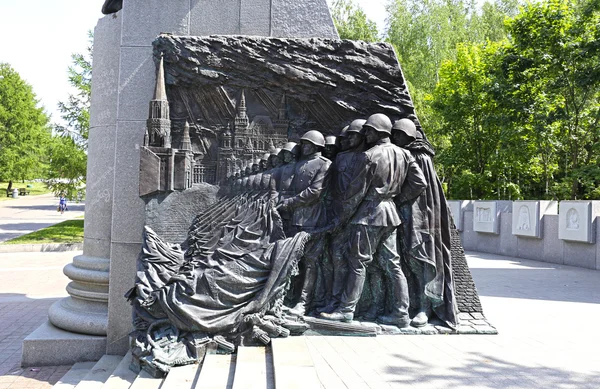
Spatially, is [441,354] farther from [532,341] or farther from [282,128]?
[282,128]

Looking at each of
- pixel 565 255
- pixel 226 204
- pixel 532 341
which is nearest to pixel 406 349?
pixel 532 341

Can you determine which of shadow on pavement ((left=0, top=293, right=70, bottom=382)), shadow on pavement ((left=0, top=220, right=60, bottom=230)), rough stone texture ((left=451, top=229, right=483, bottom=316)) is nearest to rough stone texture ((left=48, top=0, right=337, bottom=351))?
shadow on pavement ((left=0, top=293, right=70, bottom=382))

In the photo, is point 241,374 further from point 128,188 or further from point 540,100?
point 540,100

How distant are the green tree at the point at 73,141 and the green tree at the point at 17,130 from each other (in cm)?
2731

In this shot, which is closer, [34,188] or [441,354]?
[441,354]

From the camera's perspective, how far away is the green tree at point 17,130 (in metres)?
46.6

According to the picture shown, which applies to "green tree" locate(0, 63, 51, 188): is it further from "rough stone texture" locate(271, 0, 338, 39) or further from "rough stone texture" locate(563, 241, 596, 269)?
"rough stone texture" locate(271, 0, 338, 39)

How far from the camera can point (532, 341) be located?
6.31 meters

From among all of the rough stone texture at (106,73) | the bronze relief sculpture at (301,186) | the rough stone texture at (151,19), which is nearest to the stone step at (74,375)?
the bronze relief sculpture at (301,186)

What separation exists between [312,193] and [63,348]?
413 centimetres

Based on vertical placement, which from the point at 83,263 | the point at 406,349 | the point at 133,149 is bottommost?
the point at 406,349

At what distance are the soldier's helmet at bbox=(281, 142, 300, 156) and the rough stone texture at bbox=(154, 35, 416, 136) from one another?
0.21 m

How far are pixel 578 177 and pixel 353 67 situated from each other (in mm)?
16208

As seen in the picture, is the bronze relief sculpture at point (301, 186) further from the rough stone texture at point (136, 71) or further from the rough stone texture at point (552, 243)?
the rough stone texture at point (552, 243)
